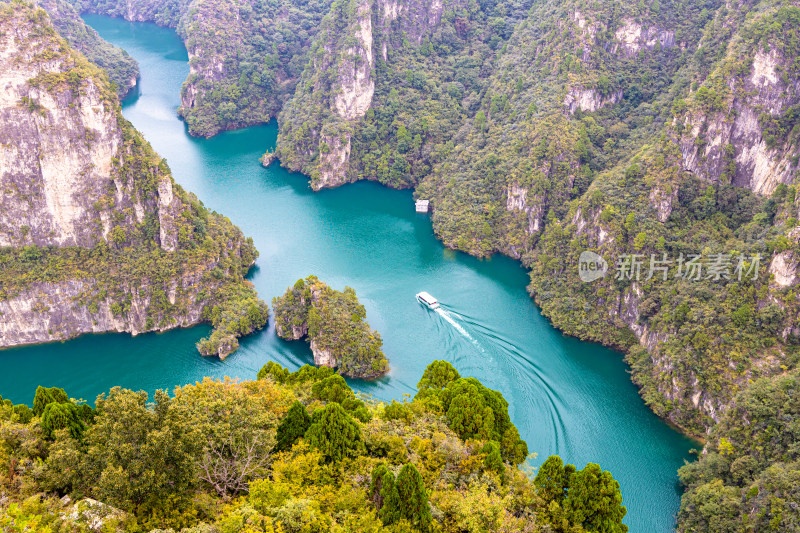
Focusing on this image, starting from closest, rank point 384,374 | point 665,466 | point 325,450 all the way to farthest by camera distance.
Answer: point 325,450 → point 665,466 → point 384,374

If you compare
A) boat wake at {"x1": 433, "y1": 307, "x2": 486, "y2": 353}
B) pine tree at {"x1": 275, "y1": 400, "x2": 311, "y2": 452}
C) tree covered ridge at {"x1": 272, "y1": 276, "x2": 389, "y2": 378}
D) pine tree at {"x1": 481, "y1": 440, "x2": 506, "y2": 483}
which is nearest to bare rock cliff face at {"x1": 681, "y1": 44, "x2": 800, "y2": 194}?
boat wake at {"x1": 433, "y1": 307, "x2": 486, "y2": 353}

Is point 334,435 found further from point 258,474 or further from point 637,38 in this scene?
point 637,38

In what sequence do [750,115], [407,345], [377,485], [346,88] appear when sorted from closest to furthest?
[377,485] → [407,345] → [750,115] → [346,88]

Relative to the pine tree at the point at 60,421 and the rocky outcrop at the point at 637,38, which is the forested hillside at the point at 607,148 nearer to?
the rocky outcrop at the point at 637,38

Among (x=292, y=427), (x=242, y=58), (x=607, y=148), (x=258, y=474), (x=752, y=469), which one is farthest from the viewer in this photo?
(x=242, y=58)

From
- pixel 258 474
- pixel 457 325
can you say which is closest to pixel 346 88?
pixel 457 325

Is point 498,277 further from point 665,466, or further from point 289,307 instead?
point 665,466

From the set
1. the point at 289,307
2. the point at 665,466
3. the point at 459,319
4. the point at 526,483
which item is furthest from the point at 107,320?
the point at 665,466
